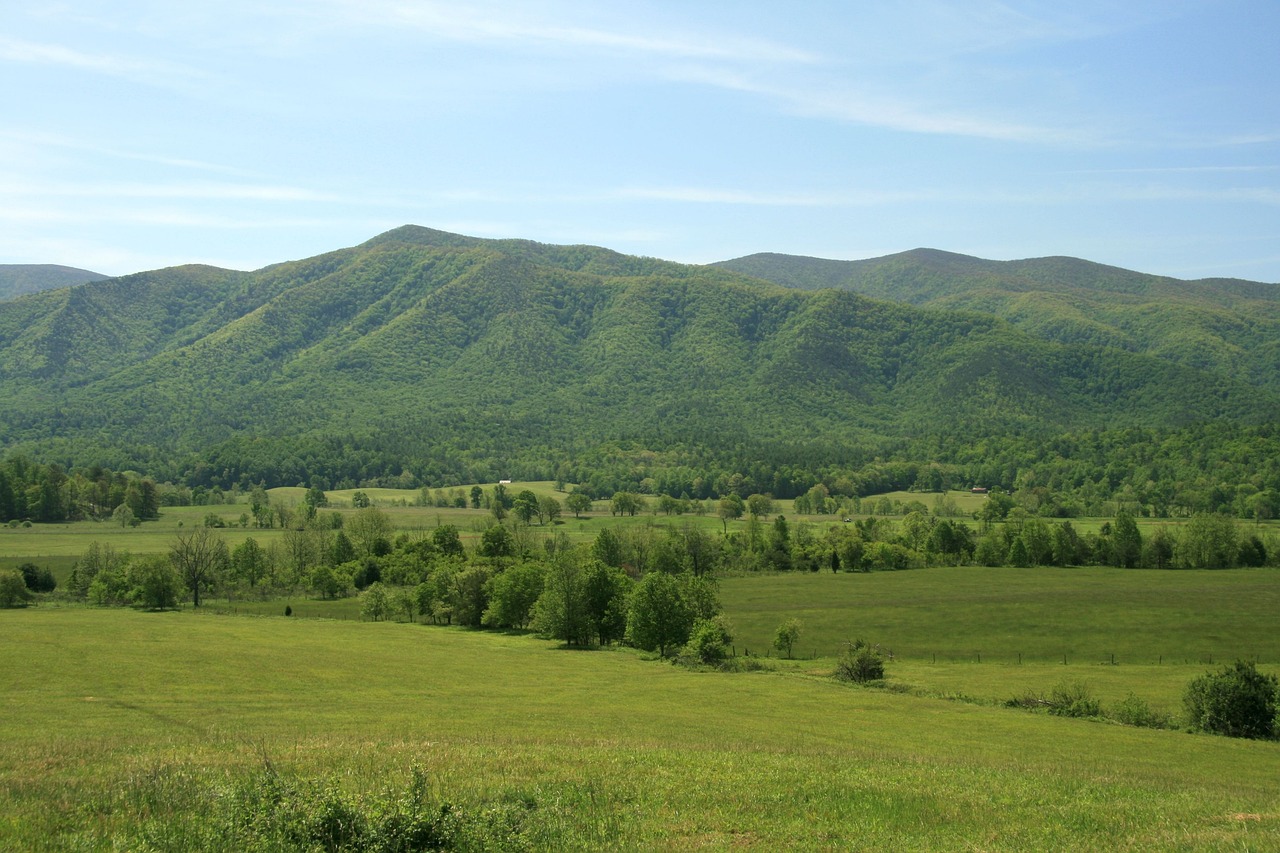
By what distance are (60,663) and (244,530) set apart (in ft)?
307

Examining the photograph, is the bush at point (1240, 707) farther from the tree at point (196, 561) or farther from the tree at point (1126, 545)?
the tree at point (196, 561)

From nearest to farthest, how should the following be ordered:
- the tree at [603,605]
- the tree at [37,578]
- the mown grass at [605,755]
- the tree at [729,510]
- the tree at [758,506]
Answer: the mown grass at [605,755] → the tree at [603,605] → the tree at [37,578] → the tree at [758,506] → the tree at [729,510]

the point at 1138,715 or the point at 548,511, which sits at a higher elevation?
the point at 1138,715

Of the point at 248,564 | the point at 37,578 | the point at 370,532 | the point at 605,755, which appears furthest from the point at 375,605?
the point at 605,755

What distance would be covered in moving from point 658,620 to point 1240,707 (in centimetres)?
3590

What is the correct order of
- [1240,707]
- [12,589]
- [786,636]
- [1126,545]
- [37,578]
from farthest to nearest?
[1126,545], [37,578], [12,589], [786,636], [1240,707]

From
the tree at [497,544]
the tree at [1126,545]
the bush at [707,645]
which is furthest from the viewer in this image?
the tree at [1126,545]

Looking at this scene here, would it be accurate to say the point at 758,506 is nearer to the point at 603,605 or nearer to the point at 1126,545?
the point at 1126,545

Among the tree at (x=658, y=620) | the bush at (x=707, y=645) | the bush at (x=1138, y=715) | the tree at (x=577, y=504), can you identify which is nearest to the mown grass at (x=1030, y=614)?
the tree at (x=658, y=620)

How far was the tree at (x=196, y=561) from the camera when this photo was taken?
3491 inches

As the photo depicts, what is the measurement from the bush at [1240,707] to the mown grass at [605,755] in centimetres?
306

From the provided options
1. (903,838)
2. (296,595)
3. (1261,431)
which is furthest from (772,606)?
(1261,431)

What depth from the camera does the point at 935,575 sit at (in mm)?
105125

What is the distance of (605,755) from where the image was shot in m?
20.6
